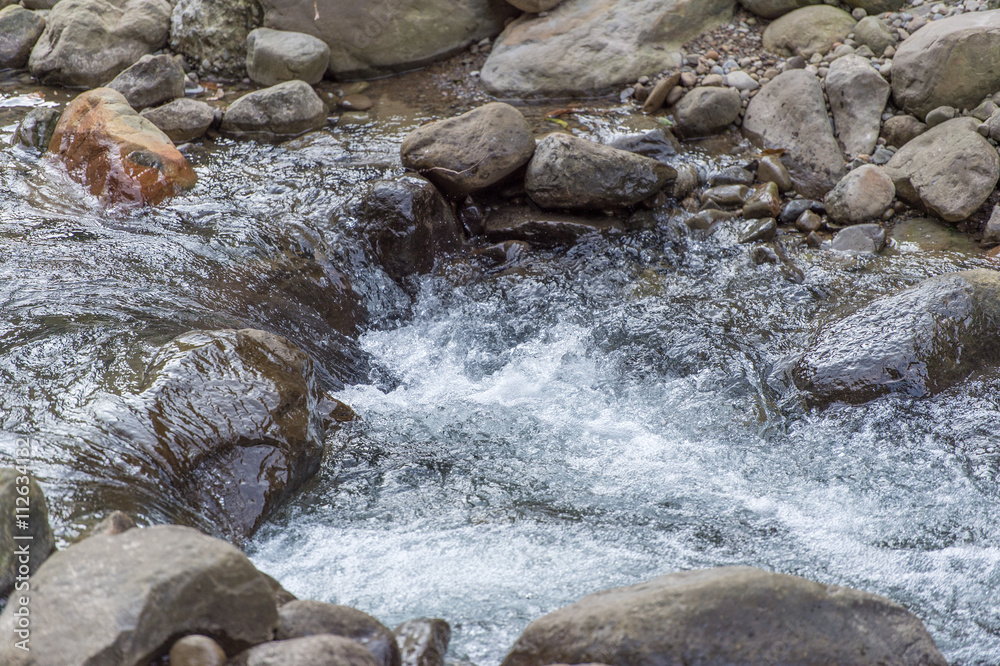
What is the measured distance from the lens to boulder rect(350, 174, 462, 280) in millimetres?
5094

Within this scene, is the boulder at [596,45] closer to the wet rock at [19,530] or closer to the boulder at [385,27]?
the boulder at [385,27]

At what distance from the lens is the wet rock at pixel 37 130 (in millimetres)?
5898

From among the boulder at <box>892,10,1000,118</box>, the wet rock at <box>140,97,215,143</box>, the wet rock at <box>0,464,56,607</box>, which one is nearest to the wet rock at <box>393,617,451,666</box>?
the wet rock at <box>0,464,56,607</box>

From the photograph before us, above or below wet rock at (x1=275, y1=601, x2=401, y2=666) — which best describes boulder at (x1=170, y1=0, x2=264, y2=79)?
above

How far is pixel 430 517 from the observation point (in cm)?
316

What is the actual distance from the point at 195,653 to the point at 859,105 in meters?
6.10

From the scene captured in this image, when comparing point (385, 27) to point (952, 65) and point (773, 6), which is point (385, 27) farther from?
point (952, 65)

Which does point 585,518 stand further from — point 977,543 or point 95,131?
point 95,131

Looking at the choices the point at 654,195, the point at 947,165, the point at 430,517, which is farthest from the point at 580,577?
the point at 947,165

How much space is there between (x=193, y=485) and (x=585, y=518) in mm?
1613

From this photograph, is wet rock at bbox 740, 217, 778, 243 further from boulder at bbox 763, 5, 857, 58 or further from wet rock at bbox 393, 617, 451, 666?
wet rock at bbox 393, 617, 451, 666

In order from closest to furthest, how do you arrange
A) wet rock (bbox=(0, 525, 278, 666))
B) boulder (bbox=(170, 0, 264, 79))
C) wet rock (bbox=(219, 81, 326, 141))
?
wet rock (bbox=(0, 525, 278, 666)), wet rock (bbox=(219, 81, 326, 141)), boulder (bbox=(170, 0, 264, 79))

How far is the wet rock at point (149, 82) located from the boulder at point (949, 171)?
6.10 metres

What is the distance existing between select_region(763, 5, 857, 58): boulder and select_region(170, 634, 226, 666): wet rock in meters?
6.67
